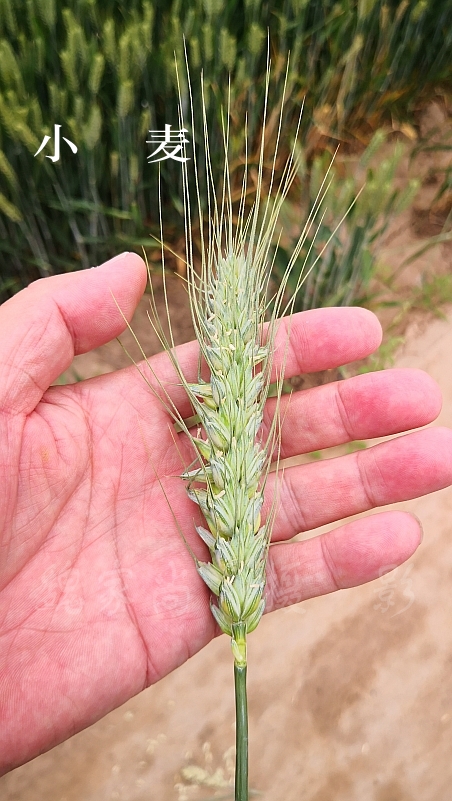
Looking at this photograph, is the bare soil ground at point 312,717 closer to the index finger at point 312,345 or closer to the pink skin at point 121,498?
the pink skin at point 121,498

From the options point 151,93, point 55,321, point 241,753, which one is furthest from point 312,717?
point 151,93

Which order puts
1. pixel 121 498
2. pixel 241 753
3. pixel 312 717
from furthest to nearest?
pixel 312 717 < pixel 121 498 < pixel 241 753

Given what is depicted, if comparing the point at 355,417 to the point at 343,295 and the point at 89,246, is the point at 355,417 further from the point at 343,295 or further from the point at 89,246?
the point at 89,246

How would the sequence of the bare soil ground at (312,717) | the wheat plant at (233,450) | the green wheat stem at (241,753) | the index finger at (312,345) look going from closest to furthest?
the green wheat stem at (241,753) → the wheat plant at (233,450) → the index finger at (312,345) → the bare soil ground at (312,717)

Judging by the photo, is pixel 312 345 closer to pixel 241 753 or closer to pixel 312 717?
pixel 241 753

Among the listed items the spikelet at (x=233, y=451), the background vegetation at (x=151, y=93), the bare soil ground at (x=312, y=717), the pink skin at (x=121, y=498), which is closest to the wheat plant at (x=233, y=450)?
the spikelet at (x=233, y=451)

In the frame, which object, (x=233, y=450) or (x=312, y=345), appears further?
(x=312, y=345)
